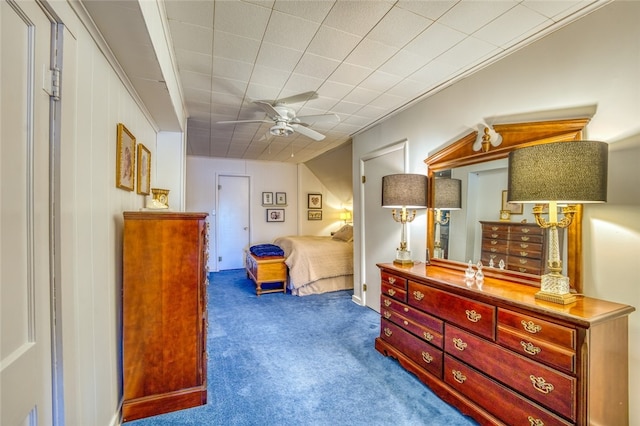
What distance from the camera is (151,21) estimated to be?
1.35m

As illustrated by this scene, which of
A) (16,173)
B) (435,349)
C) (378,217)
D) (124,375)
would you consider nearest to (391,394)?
(435,349)

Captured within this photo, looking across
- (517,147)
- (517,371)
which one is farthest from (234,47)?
(517,371)

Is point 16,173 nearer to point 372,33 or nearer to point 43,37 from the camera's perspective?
point 43,37

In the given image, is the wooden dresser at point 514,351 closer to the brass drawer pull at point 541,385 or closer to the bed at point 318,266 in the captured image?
the brass drawer pull at point 541,385

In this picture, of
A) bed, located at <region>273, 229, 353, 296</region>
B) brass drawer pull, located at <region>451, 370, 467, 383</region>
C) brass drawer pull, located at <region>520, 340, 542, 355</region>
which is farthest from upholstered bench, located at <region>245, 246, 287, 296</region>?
brass drawer pull, located at <region>520, 340, 542, 355</region>

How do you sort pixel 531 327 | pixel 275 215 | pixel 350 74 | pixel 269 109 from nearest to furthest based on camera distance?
pixel 531 327
pixel 350 74
pixel 269 109
pixel 275 215

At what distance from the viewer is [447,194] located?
2465mm

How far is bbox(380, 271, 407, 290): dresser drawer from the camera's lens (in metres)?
2.27

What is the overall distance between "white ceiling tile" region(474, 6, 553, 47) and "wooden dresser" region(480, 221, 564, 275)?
1201 millimetres

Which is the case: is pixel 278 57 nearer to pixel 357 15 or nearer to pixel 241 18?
pixel 241 18

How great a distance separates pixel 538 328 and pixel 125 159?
99.5 inches

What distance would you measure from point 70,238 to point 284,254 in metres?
3.49

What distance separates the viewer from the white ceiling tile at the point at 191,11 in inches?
59.7

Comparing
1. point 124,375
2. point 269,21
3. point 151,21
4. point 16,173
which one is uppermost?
point 269,21
